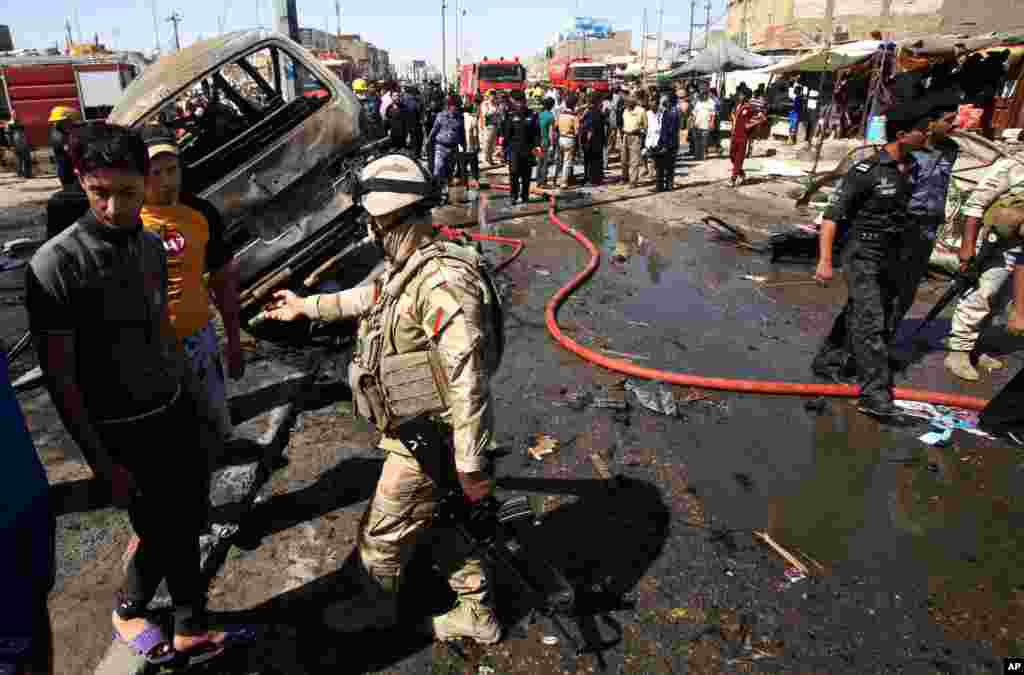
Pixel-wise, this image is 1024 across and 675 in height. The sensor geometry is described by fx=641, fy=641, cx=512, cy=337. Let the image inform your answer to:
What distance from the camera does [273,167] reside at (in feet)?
16.5

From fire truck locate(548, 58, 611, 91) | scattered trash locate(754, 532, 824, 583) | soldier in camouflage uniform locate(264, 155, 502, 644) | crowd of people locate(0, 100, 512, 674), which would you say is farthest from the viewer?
fire truck locate(548, 58, 611, 91)

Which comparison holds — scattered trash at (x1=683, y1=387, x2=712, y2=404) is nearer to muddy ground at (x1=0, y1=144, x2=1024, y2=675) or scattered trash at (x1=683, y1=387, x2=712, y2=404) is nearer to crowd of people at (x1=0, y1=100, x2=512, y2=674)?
muddy ground at (x1=0, y1=144, x2=1024, y2=675)

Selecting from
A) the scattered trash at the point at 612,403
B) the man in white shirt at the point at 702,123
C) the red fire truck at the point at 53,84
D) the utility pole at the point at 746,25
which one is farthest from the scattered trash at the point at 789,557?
the utility pole at the point at 746,25

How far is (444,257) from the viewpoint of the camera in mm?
2006

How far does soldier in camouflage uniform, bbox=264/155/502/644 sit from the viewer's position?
193cm

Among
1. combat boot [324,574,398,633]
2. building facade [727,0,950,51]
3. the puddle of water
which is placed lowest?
the puddle of water

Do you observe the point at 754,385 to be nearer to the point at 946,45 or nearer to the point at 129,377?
the point at 129,377

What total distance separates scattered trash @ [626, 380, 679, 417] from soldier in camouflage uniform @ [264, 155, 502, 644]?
220 cm

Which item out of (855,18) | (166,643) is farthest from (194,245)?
(855,18)

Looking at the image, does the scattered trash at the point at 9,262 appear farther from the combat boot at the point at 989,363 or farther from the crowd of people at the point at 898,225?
the combat boot at the point at 989,363

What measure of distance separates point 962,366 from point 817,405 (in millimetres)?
1455

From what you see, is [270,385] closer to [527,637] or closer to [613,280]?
[527,637]

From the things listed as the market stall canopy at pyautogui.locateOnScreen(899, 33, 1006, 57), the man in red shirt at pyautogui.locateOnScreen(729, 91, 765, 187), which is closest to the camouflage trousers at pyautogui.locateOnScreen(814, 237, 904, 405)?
the man in red shirt at pyautogui.locateOnScreen(729, 91, 765, 187)

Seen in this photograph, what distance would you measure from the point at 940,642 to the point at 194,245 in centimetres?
338
